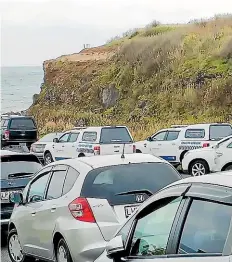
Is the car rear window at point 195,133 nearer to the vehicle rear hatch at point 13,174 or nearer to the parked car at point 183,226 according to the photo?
the vehicle rear hatch at point 13,174

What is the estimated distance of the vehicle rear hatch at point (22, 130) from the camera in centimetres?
3262

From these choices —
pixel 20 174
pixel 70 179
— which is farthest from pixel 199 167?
pixel 70 179

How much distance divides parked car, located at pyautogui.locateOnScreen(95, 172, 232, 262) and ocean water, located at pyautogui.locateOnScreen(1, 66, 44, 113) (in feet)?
252

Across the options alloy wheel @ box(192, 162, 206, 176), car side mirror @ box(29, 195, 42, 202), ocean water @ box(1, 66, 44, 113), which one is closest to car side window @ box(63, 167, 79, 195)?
car side mirror @ box(29, 195, 42, 202)

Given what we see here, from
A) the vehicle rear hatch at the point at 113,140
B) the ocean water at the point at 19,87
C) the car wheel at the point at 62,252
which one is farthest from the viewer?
the ocean water at the point at 19,87

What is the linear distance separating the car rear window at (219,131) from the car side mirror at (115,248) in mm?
18287

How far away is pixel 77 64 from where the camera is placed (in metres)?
68.6

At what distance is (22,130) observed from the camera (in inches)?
1298

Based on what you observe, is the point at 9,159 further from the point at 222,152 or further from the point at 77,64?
the point at 77,64

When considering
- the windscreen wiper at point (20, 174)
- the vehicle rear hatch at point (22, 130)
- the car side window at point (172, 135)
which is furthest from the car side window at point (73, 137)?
the windscreen wiper at point (20, 174)

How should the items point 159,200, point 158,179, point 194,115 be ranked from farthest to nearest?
1. point 194,115
2. point 158,179
3. point 159,200

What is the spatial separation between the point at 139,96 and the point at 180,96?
15.3 feet

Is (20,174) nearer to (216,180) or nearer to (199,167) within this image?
(216,180)

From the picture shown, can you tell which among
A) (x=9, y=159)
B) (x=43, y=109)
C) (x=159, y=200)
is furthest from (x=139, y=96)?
(x=159, y=200)
